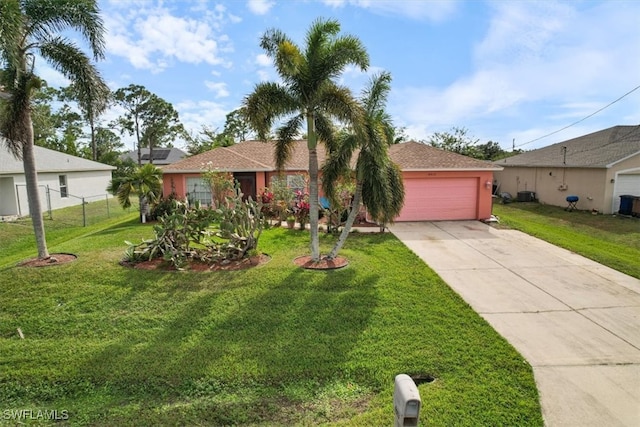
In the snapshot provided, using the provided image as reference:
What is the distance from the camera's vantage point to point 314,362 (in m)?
5.44

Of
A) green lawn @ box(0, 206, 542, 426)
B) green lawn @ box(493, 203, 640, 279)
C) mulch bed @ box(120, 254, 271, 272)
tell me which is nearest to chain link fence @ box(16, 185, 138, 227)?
mulch bed @ box(120, 254, 271, 272)

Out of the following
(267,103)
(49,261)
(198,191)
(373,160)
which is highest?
(267,103)

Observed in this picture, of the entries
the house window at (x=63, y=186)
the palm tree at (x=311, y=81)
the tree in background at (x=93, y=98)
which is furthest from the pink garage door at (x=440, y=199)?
the house window at (x=63, y=186)

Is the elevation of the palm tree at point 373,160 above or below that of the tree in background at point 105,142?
below

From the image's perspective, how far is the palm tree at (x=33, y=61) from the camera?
8523 mm

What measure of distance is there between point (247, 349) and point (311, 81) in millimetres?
6312

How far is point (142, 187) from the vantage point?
608 inches

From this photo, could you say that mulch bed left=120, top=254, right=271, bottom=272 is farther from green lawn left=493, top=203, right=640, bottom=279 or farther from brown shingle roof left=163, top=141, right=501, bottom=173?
green lawn left=493, top=203, right=640, bottom=279

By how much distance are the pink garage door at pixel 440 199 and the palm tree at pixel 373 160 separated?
7164 mm

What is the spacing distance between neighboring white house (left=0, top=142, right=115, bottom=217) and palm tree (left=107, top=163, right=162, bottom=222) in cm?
373

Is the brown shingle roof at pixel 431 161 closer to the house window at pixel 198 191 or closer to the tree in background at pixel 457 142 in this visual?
the house window at pixel 198 191

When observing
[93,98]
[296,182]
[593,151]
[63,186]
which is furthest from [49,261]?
[593,151]

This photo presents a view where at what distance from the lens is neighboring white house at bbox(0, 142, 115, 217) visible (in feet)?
59.5

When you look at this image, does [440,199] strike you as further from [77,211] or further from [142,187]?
[77,211]
